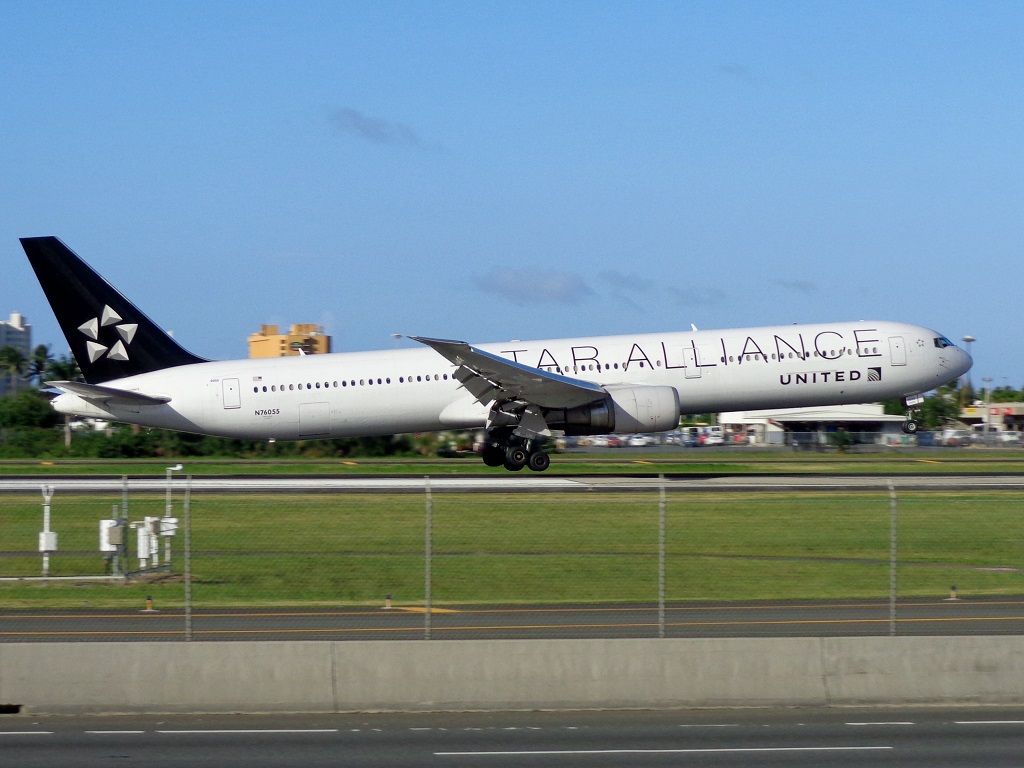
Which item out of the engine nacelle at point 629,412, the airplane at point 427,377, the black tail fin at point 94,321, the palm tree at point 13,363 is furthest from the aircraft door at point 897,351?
the palm tree at point 13,363

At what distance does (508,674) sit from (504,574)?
4.39 meters

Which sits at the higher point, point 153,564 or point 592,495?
point 592,495

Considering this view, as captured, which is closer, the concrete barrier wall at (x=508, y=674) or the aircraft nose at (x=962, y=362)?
the concrete barrier wall at (x=508, y=674)

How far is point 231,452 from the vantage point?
178ft

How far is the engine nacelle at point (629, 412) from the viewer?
1320 inches

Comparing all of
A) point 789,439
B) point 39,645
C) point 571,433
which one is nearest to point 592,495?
point 39,645

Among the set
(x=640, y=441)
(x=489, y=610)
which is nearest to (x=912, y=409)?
(x=489, y=610)

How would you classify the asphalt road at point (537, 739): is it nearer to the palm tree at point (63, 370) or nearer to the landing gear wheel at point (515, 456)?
the landing gear wheel at point (515, 456)

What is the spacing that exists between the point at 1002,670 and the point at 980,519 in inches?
384

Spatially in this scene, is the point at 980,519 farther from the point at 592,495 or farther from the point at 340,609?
the point at 340,609

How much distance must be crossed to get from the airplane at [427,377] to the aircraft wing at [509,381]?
18 cm

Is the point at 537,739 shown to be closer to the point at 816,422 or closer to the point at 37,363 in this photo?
the point at 816,422

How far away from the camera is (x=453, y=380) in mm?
35438

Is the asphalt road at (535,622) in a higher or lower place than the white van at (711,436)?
Result: lower
